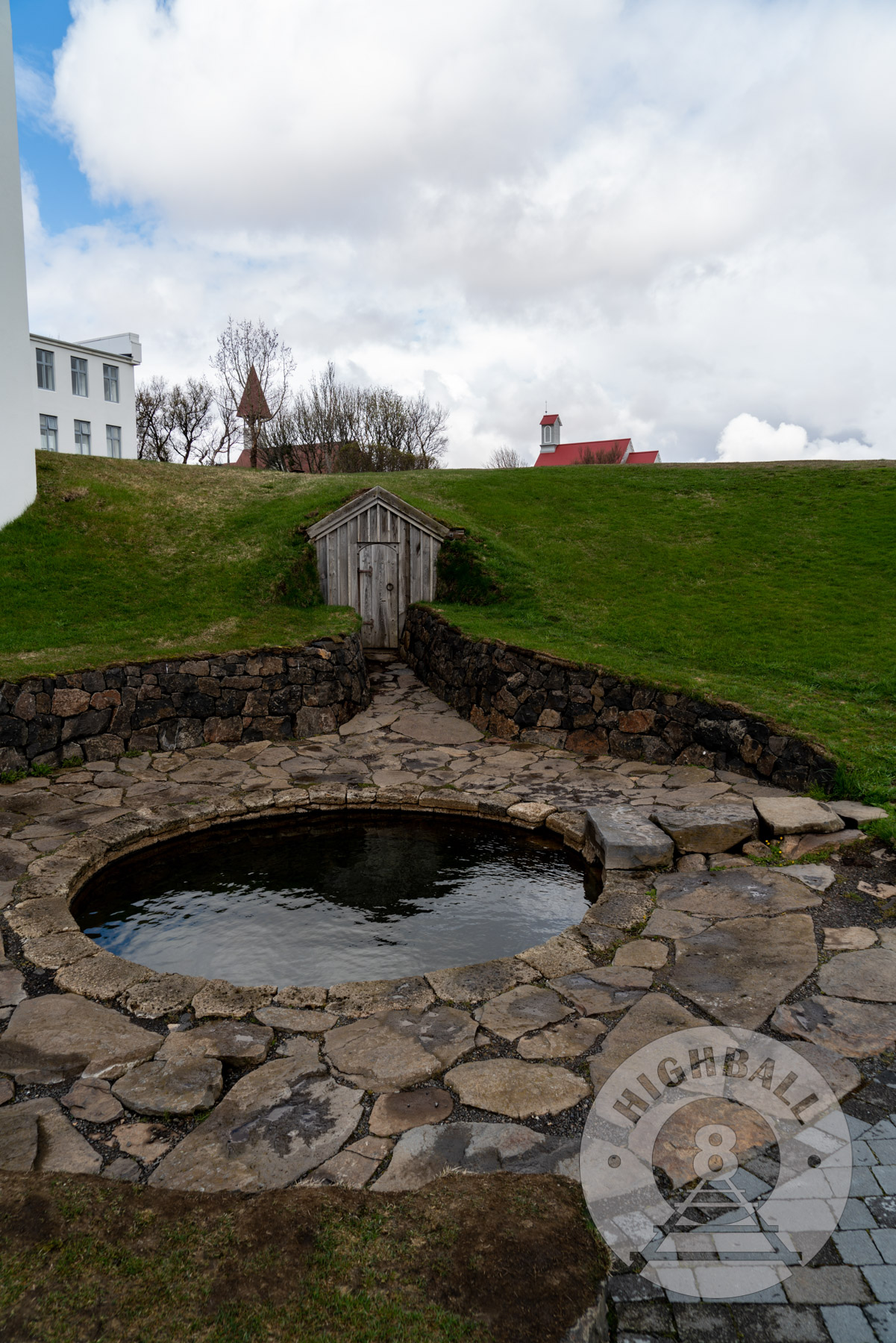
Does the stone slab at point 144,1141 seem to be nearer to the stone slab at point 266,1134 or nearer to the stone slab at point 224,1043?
the stone slab at point 266,1134

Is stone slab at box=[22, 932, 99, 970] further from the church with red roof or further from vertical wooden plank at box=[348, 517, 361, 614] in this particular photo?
the church with red roof

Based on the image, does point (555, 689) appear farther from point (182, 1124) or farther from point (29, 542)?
point (29, 542)

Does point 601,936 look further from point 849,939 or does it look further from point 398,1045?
point 398,1045

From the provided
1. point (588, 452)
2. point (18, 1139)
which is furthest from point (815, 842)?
point (588, 452)

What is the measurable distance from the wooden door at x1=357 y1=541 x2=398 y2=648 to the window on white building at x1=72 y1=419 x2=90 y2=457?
23948mm

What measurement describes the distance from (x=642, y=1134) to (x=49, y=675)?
7.99 m

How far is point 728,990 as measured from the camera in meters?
4.07

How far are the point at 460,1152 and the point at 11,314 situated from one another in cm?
1416

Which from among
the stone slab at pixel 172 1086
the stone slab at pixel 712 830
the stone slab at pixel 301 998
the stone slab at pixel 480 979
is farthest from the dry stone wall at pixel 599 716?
the stone slab at pixel 172 1086

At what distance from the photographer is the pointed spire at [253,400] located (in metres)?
36.6

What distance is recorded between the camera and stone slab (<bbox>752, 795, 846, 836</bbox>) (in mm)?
5945

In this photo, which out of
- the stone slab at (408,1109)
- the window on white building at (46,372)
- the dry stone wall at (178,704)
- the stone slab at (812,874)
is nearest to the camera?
the stone slab at (408,1109)

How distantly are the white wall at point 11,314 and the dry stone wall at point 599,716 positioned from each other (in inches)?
314

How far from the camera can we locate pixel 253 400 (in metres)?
36.7
